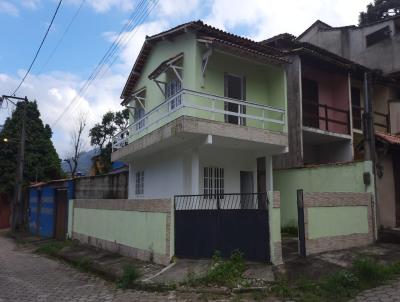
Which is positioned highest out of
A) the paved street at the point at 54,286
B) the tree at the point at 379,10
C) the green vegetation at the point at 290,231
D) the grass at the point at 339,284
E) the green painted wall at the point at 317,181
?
the tree at the point at 379,10

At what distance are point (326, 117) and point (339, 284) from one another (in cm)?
950

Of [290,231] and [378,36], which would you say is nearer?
[290,231]

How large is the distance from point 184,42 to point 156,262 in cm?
A: 713

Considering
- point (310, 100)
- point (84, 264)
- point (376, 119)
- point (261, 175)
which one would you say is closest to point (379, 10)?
point (376, 119)

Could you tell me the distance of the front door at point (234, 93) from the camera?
44.5 ft

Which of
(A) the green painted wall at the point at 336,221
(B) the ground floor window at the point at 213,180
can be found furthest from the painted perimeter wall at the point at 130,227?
(A) the green painted wall at the point at 336,221

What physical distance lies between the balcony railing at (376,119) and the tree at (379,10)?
14.8 metres

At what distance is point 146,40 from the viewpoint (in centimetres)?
1526

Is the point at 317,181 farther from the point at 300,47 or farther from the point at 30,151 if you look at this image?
the point at 30,151

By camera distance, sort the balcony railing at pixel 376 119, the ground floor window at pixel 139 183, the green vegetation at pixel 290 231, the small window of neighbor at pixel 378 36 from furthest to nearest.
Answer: the small window of neighbor at pixel 378 36 → the balcony railing at pixel 376 119 → the ground floor window at pixel 139 183 → the green vegetation at pixel 290 231

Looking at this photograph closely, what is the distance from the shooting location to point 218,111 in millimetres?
11539

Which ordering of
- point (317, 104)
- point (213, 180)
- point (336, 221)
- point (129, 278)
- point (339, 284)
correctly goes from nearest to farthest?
point (339, 284), point (129, 278), point (336, 221), point (213, 180), point (317, 104)

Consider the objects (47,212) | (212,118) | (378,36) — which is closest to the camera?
(212,118)

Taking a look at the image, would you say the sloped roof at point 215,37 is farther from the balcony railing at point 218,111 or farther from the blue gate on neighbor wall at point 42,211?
the blue gate on neighbor wall at point 42,211
